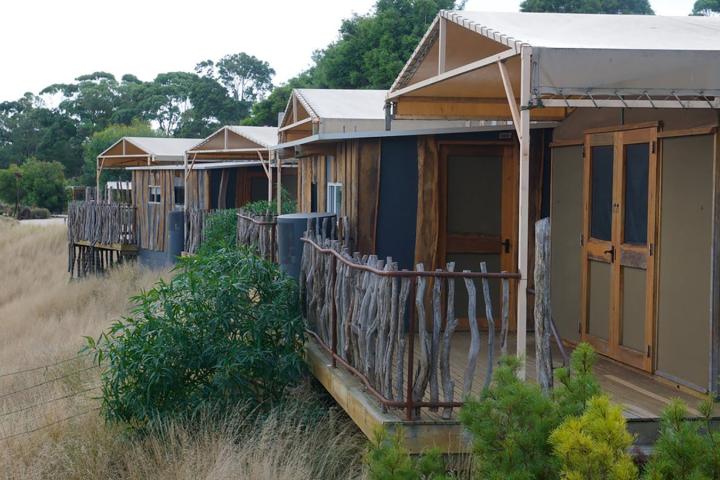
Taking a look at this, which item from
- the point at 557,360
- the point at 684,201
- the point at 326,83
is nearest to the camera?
the point at 684,201

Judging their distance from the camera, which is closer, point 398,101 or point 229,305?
point 229,305

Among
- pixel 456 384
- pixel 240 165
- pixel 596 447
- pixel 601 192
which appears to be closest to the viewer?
pixel 596 447

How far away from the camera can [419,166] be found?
1027 centimetres

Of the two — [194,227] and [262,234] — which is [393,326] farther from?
[194,227]

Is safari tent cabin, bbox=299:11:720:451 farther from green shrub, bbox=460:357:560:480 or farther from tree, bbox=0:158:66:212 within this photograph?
tree, bbox=0:158:66:212

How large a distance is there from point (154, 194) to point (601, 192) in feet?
66.8

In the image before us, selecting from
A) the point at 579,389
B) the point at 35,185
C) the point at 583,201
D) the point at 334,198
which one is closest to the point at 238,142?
the point at 334,198

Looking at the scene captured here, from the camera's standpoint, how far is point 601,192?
28.6 ft

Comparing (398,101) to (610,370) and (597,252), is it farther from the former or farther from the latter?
(610,370)

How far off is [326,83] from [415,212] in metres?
29.3

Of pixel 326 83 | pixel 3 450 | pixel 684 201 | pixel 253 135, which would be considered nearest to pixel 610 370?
pixel 684 201

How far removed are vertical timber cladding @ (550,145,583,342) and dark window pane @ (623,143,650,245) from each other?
3.25 feet

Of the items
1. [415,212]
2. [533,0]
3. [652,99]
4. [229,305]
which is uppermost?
[533,0]

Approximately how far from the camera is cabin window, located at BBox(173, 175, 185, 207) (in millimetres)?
26281
